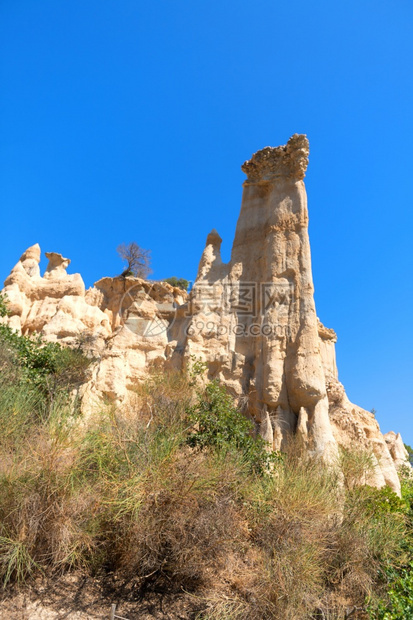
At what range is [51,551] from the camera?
6.40 metres

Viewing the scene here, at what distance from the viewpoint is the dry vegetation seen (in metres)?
6.22

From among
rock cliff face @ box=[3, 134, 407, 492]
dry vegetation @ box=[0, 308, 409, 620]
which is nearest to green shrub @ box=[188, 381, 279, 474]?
dry vegetation @ box=[0, 308, 409, 620]

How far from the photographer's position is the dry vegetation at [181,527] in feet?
20.4

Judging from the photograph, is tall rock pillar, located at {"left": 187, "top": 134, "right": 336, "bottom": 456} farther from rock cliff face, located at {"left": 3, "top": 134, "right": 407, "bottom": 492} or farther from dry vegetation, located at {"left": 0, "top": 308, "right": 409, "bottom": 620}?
dry vegetation, located at {"left": 0, "top": 308, "right": 409, "bottom": 620}

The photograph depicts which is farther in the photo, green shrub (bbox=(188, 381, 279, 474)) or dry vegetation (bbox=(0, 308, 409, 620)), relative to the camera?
green shrub (bbox=(188, 381, 279, 474))

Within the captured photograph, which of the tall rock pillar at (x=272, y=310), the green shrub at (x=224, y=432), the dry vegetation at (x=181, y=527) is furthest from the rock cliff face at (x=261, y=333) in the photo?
the dry vegetation at (x=181, y=527)

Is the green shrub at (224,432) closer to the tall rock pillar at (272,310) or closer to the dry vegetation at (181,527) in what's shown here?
the dry vegetation at (181,527)

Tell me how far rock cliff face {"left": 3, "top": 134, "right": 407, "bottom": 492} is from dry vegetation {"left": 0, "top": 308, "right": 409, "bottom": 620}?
7.34 feet

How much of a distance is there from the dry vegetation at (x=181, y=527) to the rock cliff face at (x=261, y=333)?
2.24 meters

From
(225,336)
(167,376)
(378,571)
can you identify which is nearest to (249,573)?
(378,571)

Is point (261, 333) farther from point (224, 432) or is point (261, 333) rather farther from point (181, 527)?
point (181, 527)

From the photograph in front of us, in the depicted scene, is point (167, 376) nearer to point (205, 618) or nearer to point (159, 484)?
point (159, 484)

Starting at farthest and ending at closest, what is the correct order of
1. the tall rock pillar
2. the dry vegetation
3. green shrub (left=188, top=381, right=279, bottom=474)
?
1. the tall rock pillar
2. green shrub (left=188, top=381, right=279, bottom=474)
3. the dry vegetation

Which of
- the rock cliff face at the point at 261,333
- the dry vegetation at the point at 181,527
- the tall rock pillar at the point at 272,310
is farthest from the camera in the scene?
the rock cliff face at the point at 261,333
